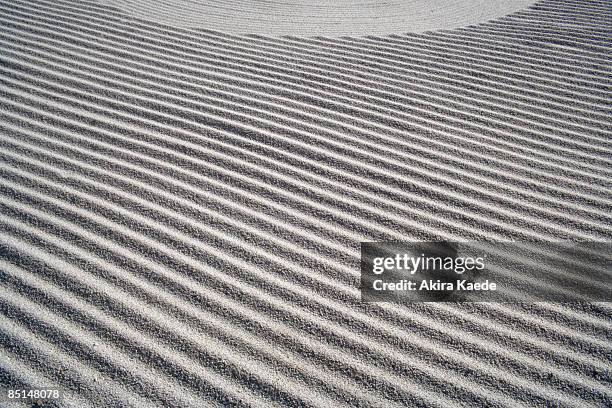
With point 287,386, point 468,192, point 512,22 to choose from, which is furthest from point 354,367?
point 512,22

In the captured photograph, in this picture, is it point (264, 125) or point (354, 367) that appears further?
point (264, 125)

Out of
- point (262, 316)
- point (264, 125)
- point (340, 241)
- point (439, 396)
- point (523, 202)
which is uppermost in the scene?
point (264, 125)

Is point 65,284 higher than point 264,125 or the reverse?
the reverse

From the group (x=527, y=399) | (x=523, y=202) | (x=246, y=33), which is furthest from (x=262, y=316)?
(x=246, y=33)

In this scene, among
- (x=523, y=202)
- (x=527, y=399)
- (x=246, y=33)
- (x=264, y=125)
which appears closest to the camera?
(x=527, y=399)

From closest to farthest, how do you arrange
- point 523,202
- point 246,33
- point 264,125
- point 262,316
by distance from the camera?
1. point 262,316
2. point 523,202
3. point 264,125
4. point 246,33

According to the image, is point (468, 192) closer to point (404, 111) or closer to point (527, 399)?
point (404, 111)
